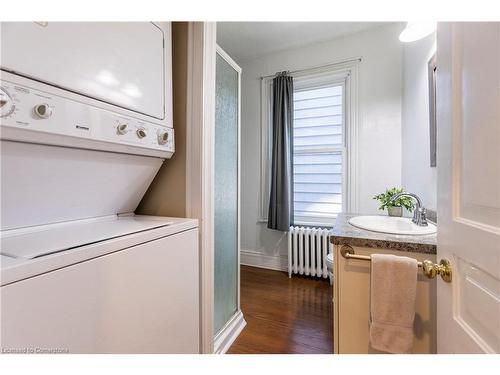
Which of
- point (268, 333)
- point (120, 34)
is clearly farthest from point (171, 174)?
point (268, 333)

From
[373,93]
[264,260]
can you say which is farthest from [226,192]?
[373,93]

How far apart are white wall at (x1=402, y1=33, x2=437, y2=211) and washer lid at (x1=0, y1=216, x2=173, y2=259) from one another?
73.2 inches

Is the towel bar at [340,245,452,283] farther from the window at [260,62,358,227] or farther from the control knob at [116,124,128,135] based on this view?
the window at [260,62,358,227]

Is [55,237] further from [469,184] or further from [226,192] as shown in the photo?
[469,184]

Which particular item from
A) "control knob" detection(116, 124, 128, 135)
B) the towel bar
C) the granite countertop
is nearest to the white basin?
the granite countertop

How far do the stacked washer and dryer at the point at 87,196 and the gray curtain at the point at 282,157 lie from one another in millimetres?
1808

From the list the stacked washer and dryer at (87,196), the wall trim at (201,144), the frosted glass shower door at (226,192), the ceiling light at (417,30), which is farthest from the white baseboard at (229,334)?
the ceiling light at (417,30)

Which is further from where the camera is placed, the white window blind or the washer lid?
the white window blind

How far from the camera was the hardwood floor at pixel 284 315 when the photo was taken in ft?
5.30

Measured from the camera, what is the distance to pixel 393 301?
92 centimetres

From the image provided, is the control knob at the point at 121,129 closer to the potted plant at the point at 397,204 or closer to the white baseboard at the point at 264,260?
the potted plant at the point at 397,204

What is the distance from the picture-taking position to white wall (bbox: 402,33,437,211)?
172 cm

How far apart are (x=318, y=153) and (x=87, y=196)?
7.93 ft
